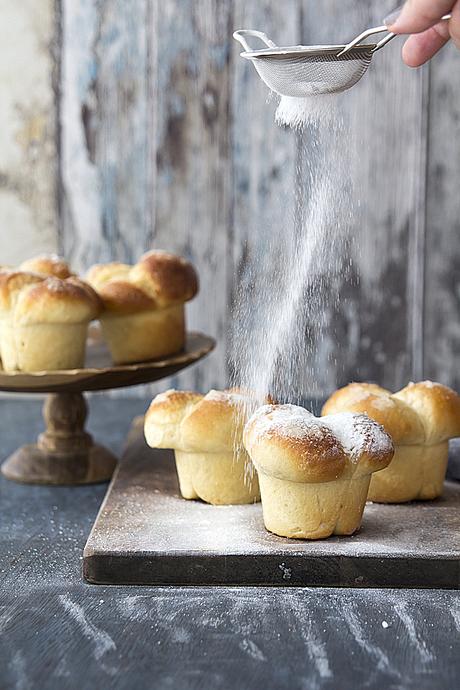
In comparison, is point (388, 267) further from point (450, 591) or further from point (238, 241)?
point (450, 591)

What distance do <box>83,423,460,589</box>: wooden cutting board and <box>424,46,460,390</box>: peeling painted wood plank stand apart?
1.18 m

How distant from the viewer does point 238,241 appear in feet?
7.52

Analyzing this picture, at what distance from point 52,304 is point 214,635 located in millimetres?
634

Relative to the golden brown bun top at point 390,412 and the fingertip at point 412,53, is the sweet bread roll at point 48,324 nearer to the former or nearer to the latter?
the golden brown bun top at point 390,412

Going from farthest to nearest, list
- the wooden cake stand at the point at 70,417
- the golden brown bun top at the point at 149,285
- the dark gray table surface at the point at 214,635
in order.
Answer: the golden brown bun top at the point at 149,285, the wooden cake stand at the point at 70,417, the dark gray table surface at the point at 214,635

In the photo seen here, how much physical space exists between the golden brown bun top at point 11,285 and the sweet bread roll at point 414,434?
50 cm

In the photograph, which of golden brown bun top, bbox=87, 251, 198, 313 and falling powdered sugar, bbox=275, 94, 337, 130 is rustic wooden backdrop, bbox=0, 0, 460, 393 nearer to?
golden brown bun top, bbox=87, 251, 198, 313

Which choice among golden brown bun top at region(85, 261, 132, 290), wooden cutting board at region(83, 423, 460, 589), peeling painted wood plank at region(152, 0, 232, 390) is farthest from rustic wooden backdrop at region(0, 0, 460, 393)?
wooden cutting board at region(83, 423, 460, 589)

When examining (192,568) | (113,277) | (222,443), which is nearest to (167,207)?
(113,277)

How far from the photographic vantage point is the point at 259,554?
1056 millimetres

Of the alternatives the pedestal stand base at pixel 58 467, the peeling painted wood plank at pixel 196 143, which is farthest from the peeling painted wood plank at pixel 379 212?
the pedestal stand base at pixel 58 467

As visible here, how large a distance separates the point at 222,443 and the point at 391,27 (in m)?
0.50

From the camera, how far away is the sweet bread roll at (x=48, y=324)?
1.43 metres

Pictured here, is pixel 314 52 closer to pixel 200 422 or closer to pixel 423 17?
pixel 423 17
